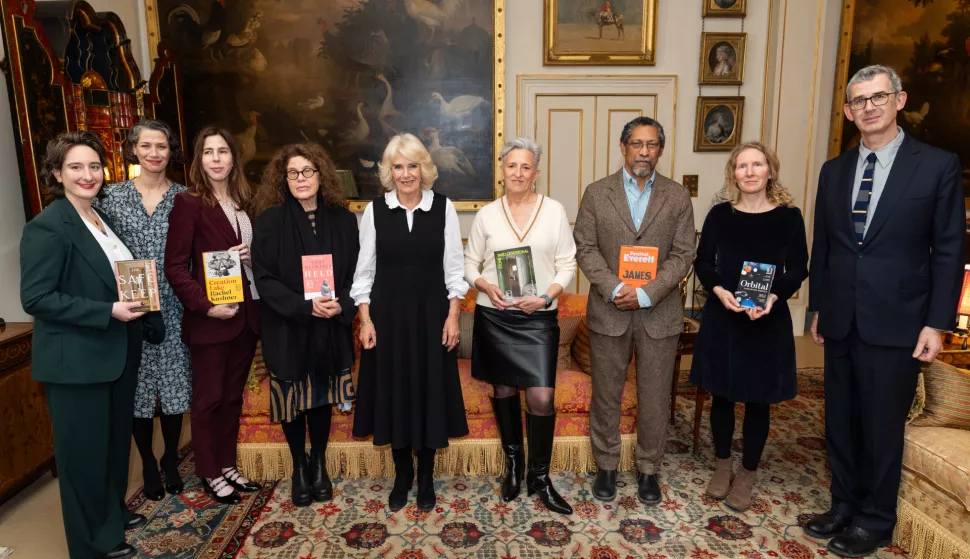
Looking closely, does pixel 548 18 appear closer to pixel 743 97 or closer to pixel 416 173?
pixel 743 97

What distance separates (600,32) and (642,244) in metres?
3.61

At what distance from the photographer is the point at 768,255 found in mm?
2541

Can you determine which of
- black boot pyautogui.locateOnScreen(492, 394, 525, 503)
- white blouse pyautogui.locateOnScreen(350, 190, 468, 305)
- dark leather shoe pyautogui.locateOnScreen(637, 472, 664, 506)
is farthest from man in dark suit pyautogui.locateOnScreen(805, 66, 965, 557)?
white blouse pyautogui.locateOnScreen(350, 190, 468, 305)

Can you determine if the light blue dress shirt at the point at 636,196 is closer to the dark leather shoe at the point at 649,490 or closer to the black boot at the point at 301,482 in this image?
the dark leather shoe at the point at 649,490

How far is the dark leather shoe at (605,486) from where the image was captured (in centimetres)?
291

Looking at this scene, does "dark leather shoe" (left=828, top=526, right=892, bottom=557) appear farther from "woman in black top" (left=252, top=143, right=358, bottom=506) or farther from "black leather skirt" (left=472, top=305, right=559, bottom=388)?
"woman in black top" (left=252, top=143, right=358, bottom=506)

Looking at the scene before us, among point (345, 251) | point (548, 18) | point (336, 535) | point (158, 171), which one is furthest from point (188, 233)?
point (548, 18)

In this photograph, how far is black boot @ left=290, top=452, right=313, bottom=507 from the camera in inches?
114

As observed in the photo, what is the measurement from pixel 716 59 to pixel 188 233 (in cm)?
510

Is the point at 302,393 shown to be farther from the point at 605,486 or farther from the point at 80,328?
the point at 605,486

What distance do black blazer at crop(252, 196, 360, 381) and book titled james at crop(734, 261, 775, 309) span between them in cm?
181

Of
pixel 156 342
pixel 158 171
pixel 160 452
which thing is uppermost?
pixel 158 171

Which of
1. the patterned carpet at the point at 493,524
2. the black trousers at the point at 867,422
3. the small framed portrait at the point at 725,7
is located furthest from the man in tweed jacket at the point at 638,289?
the small framed portrait at the point at 725,7

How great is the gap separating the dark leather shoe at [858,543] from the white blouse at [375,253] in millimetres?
2018
